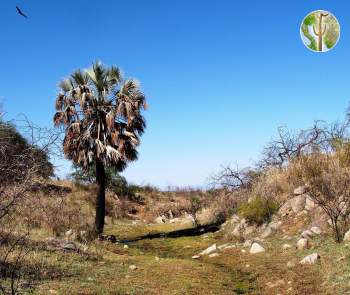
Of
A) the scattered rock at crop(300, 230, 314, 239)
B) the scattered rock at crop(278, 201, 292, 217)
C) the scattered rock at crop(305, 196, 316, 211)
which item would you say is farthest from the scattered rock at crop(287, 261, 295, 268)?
the scattered rock at crop(278, 201, 292, 217)

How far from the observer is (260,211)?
1850 cm

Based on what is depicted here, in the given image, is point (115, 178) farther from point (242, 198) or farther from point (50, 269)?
point (50, 269)

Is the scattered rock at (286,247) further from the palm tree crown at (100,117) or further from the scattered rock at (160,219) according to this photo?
the scattered rock at (160,219)

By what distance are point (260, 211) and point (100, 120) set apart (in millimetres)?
9149

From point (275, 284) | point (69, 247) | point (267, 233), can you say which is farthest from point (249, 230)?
point (275, 284)

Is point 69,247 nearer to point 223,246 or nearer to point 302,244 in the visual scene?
point 223,246

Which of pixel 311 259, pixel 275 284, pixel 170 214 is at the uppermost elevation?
pixel 170 214

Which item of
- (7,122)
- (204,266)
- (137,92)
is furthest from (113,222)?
(7,122)

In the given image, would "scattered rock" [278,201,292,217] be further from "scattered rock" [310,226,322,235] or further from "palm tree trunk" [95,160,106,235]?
"palm tree trunk" [95,160,106,235]

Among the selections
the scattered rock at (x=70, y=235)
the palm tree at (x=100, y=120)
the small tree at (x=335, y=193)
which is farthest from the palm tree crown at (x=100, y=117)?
Result: the small tree at (x=335, y=193)

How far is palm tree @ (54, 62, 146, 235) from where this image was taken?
2278 centimetres

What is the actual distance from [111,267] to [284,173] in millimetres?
9741

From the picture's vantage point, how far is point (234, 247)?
16.7 m

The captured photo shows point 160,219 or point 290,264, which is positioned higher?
point 160,219
